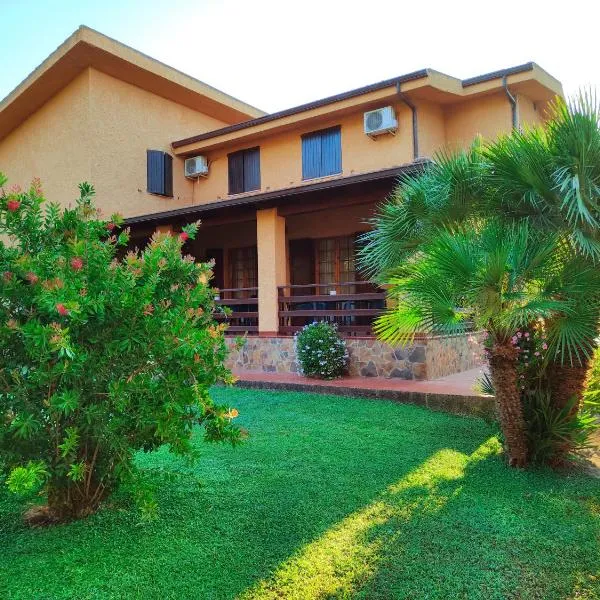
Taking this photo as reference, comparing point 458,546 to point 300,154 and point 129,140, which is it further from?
point 129,140

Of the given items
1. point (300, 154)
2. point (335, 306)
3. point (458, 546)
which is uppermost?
point (300, 154)

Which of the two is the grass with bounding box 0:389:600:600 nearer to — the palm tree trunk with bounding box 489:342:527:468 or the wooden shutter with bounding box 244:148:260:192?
the palm tree trunk with bounding box 489:342:527:468

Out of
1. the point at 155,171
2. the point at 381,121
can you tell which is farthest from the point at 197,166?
the point at 381,121

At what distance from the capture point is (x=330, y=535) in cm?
371

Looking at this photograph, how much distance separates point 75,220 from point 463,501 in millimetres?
3775

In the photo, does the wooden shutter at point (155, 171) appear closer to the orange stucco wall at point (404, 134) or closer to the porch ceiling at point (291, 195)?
the porch ceiling at point (291, 195)

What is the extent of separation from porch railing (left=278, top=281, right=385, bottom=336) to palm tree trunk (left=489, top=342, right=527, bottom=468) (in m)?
3.60

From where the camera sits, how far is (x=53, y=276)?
3.42m

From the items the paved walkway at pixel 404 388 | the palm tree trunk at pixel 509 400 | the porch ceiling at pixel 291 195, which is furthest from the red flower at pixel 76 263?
the porch ceiling at pixel 291 195

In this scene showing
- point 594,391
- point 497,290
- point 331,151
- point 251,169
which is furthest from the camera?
point 251,169

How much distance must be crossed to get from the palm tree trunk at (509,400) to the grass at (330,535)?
0.21 metres

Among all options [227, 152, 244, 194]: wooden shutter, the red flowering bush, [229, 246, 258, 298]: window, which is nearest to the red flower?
the red flowering bush

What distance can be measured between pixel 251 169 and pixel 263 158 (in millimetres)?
559

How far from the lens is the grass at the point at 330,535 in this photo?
3084mm
